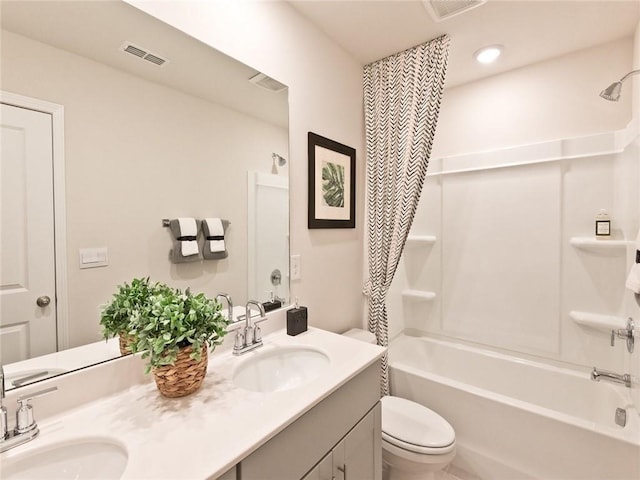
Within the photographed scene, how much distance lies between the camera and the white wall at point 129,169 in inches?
33.8

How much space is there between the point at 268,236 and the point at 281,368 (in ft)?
2.02

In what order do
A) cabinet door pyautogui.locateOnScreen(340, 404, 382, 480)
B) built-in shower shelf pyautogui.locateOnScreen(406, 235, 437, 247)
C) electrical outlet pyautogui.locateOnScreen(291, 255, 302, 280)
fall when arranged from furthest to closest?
1. built-in shower shelf pyautogui.locateOnScreen(406, 235, 437, 247)
2. electrical outlet pyautogui.locateOnScreen(291, 255, 302, 280)
3. cabinet door pyautogui.locateOnScreen(340, 404, 382, 480)

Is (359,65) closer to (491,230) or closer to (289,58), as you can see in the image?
(289,58)

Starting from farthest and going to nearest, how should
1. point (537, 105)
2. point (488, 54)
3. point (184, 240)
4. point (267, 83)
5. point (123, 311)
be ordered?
point (537, 105)
point (488, 54)
point (267, 83)
point (184, 240)
point (123, 311)

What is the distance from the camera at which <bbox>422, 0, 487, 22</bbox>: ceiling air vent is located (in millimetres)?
1504

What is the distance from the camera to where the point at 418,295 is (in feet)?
8.64

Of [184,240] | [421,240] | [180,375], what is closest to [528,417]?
[421,240]

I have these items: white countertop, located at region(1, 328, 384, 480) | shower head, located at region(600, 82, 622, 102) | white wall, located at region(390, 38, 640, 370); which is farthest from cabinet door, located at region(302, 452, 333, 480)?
shower head, located at region(600, 82, 622, 102)

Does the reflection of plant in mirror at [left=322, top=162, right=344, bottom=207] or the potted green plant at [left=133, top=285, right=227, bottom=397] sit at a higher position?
the reflection of plant in mirror at [left=322, top=162, right=344, bottom=207]

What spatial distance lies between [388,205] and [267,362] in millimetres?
1194

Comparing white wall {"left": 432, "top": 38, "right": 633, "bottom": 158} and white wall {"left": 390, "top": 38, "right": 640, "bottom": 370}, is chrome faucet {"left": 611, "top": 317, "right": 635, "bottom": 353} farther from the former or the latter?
white wall {"left": 432, "top": 38, "right": 633, "bottom": 158}

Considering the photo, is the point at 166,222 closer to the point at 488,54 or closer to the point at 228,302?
the point at 228,302

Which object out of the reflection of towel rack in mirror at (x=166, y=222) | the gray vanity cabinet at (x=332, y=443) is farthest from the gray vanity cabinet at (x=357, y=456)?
the reflection of towel rack in mirror at (x=166, y=222)

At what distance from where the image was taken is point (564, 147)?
2047mm
